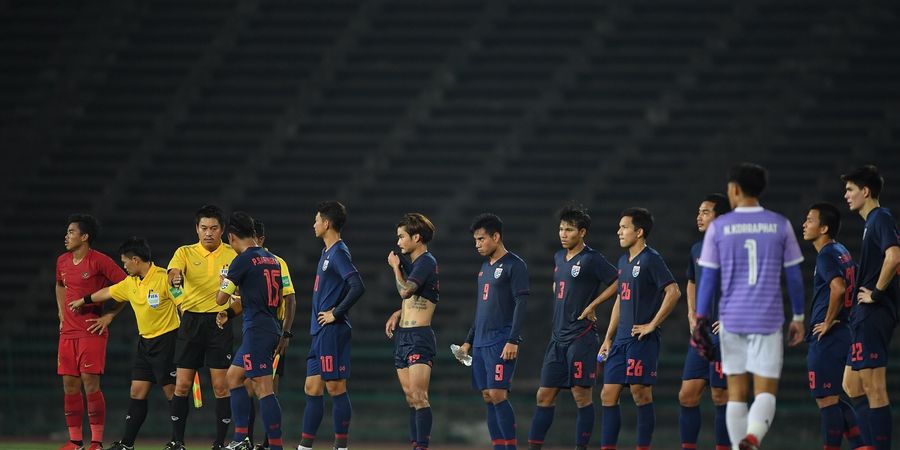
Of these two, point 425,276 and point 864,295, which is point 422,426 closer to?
point 425,276

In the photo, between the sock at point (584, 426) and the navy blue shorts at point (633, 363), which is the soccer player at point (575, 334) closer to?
the sock at point (584, 426)

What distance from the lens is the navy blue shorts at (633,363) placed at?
1061 cm

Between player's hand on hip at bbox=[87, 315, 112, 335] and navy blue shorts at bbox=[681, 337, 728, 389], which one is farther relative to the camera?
player's hand on hip at bbox=[87, 315, 112, 335]

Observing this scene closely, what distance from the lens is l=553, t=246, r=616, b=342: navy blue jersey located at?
35.7ft

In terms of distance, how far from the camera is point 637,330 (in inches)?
419

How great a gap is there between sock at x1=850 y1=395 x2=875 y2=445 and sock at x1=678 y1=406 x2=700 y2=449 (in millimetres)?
1236

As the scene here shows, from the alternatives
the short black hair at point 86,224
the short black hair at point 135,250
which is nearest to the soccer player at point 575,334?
the short black hair at point 135,250

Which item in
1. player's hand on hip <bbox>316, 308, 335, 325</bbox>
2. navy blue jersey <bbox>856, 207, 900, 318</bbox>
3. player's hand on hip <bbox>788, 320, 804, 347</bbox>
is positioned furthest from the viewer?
player's hand on hip <bbox>316, 308, 335, 325</bbox>

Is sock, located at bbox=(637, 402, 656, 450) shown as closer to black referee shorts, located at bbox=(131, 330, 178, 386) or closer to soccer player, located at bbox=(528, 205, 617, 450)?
soccer player, located at bbox=(528, 205, 617, 450)

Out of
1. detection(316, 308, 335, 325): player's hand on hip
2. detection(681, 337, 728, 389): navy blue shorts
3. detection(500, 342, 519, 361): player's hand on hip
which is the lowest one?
detection(681, 337, 728, 389): navy blue shorts

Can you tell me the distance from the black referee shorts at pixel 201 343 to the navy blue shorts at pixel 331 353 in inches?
37.0

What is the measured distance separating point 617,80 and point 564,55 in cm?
102

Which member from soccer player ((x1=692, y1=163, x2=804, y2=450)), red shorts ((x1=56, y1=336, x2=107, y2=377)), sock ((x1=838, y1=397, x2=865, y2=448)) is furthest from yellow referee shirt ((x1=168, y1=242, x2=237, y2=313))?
sock ((x1=838, y1=397, x2=865, y2=448))

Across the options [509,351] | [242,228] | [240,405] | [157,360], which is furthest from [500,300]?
[157,360]
